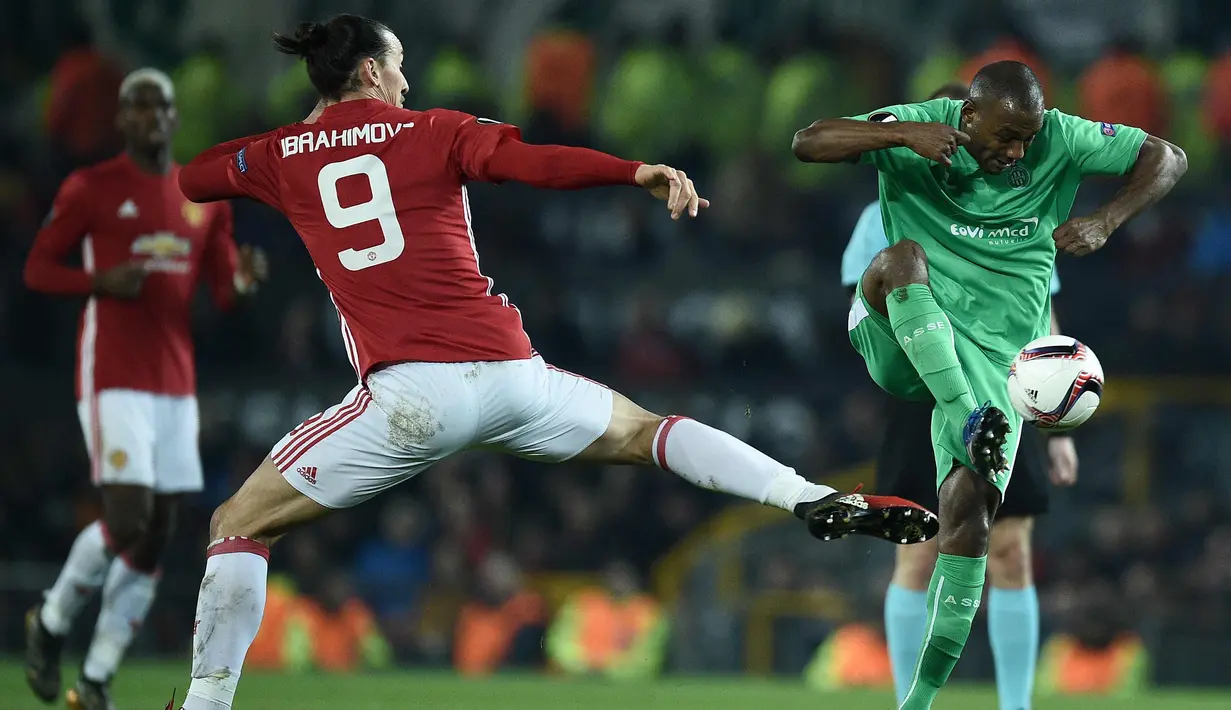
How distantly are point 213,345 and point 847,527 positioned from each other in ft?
34.0

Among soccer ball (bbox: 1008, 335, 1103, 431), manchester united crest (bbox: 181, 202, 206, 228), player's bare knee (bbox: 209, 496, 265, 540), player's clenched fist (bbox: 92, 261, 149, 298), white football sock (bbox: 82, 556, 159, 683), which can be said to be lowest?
white football sock (bbox: 82, 556, 159, 683)

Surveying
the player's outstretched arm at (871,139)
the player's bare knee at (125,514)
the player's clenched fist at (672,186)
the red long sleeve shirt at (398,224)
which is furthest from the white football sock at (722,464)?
the player's bare knee at (125,514)

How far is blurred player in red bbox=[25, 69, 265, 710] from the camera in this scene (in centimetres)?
727

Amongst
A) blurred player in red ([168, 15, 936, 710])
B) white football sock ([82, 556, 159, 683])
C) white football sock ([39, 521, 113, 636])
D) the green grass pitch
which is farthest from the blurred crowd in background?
blurred player in red ([168, 15, 936, 710])

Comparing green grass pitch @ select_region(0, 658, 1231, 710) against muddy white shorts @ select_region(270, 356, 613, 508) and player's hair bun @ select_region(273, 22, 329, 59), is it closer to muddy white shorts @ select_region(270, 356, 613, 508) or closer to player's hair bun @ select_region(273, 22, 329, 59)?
muddy white shorts @ select_region(270, 356, 613, 508)

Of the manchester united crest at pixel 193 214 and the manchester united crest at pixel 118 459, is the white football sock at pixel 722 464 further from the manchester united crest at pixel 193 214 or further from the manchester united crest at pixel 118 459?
the manchester united crest at pixel 193 214

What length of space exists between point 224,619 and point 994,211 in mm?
2783

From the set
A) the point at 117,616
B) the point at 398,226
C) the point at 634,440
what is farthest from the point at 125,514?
the point at 634,440

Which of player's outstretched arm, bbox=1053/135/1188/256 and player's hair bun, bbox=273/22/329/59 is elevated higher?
player's hair bun, bbox=273/22/329/59

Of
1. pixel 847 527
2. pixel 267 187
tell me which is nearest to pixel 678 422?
pixel 847 527

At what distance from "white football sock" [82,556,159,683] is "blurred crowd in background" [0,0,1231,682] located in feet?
14.4

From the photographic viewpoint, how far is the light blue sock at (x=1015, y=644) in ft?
20.2

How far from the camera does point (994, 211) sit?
5527 millimetres

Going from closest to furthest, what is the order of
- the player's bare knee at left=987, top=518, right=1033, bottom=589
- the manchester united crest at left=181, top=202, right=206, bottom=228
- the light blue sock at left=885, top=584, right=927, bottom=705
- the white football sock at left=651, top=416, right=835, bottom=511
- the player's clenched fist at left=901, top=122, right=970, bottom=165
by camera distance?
1. the white football sock at left=651, top=416, right=835, bottom=511
2. the player's clenched fist at left=901, top=122, right=970, bottom=165
3. the player's bare knee at left=987, top=518, right=1033, bottom=589
4. the light blue sock at left=885, top=584, right=927, bottom=705
5. the manchester united crest at left=181, top=202, right=206, bottom=228
